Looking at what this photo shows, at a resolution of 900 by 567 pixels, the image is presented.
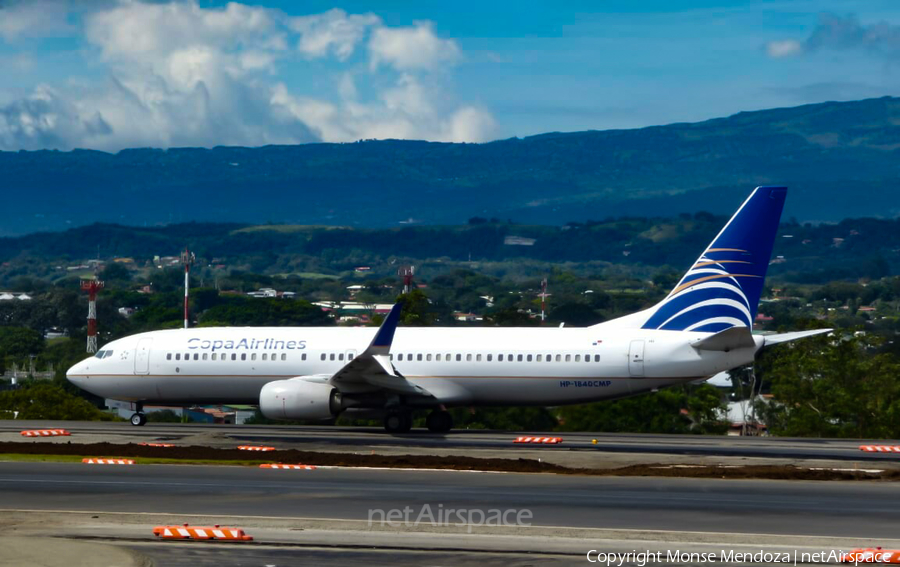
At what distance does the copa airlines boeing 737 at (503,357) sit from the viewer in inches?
1543

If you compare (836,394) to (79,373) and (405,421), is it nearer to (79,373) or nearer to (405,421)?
(405,421)

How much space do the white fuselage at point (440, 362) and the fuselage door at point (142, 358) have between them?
0.03 metres

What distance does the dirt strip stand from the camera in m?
30.5

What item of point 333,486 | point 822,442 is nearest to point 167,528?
point 333,486

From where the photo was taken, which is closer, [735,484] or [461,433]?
[735,484]

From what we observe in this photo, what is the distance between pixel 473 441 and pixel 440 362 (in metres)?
3.31

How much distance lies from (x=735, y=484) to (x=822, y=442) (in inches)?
501

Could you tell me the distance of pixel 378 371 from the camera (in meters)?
39.3

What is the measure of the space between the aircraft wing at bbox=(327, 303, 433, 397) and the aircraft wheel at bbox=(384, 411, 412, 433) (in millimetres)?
878

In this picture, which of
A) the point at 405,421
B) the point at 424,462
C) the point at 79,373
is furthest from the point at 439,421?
the point at 79,373

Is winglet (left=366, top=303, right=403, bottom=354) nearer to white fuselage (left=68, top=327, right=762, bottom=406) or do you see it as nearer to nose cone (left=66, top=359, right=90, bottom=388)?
white fuselage (left=68, top=327, right=762, bottom=406)

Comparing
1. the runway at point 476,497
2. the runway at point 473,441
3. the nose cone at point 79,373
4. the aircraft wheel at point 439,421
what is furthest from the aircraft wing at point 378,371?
the nose cone at point 79,373

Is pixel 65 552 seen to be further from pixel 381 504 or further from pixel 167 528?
pixel 381 504

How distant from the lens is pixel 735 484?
28.9 m
